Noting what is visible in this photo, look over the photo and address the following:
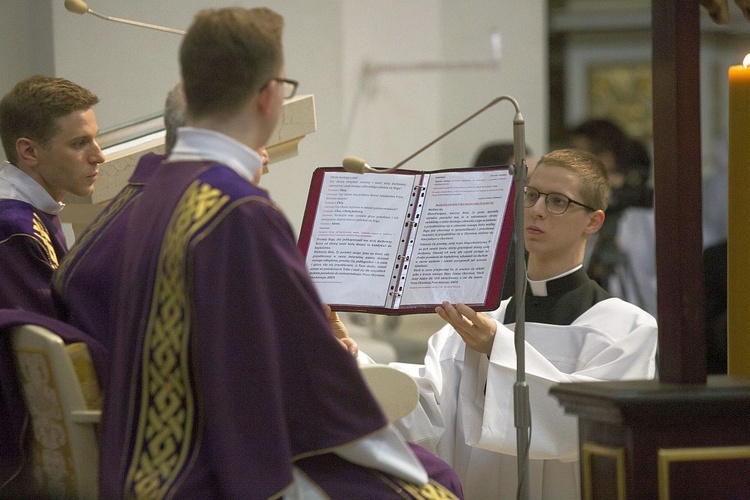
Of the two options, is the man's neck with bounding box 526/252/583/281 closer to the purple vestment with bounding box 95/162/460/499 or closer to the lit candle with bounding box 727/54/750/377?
the lit candle with bounding box 727/54/750/377

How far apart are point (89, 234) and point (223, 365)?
29.9 inches

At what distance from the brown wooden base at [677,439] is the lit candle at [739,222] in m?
0.27

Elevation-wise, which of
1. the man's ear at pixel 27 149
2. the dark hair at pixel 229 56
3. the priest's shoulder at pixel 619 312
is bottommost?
the priest's shoulder at pixel 619 312

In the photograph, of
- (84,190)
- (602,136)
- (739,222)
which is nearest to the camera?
(739,222)

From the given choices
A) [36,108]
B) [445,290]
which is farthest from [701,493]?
[36,108]

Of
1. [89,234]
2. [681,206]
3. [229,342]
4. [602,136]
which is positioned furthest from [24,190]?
[602,136]

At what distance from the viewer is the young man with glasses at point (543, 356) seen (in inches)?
127

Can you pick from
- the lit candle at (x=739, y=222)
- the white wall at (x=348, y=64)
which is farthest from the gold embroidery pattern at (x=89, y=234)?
the white wall at (x=348, y=64)

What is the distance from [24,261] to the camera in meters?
3.03

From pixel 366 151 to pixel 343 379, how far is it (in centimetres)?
639

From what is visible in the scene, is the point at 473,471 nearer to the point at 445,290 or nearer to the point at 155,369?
the point at 445,290

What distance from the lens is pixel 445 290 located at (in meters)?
3.01

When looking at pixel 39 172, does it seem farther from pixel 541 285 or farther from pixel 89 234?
pixel 541 285

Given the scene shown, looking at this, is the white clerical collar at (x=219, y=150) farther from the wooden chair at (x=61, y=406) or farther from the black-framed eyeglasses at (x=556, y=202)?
the black-framed eyeglasses at (x=556, y=202)
